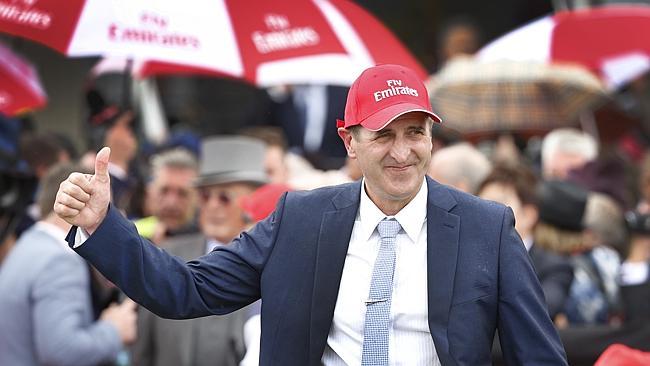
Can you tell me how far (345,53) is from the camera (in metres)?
7.21

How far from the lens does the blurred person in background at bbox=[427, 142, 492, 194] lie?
8.17m

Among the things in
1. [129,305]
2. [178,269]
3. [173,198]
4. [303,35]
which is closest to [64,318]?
[129,305]

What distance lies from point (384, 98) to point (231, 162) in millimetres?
3852

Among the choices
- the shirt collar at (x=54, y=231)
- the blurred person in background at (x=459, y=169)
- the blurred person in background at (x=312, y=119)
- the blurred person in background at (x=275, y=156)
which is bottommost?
the blurred person in background at (x=312, y=119)

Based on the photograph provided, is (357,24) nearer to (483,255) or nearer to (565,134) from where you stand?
(483,255)

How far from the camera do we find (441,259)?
4.56m

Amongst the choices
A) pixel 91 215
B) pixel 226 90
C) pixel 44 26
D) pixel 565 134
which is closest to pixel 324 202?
pixel 91 215

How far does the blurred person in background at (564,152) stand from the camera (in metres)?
10.3

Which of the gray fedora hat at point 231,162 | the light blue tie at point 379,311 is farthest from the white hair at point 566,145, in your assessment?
the light blue tie at point 379,311

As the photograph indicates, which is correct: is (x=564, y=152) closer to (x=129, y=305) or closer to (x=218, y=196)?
(x=218, y=196)

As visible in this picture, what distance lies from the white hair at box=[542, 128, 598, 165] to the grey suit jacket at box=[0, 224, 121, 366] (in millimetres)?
4607

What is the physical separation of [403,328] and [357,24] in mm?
3009

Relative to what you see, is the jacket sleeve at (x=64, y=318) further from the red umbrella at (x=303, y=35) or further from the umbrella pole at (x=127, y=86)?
the umbrella pole at (x=127, y=86)

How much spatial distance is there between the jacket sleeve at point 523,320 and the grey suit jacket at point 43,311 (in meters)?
3.11
